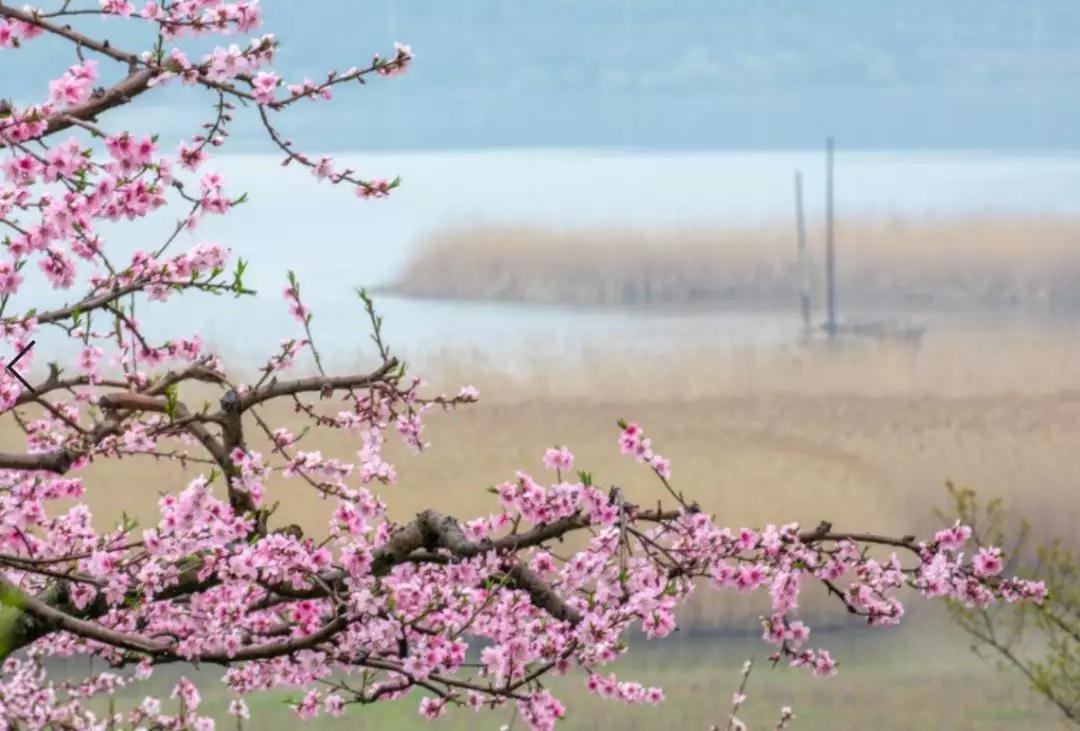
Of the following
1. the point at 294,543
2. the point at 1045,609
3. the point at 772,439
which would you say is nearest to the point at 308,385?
the point at 294,543

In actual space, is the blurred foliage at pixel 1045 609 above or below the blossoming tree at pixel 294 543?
below

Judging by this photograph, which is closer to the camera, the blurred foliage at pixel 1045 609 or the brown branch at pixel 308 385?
the brown branch at pixel 308 385

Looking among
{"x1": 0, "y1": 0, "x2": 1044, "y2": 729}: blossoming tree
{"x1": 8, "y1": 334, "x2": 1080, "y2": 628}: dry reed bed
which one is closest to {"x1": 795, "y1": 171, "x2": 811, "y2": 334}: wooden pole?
{"x1": 8, "y1": 334, "x2": 1080, "y2": 628}: dry reed bed

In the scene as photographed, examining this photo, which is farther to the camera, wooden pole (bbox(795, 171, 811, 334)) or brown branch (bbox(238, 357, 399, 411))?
wooden pole (bbox(795, 171, 811, 334))

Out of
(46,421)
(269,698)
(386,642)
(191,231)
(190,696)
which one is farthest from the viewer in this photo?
(269,698)

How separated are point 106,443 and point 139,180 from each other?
50cm

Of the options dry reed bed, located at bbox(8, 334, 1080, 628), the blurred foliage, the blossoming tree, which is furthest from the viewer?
dry reed bed, located at bbox(8, 334, 1080, 628)

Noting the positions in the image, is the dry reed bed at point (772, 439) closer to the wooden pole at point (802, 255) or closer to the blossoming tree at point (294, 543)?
the wooden pole at point (802, 255)

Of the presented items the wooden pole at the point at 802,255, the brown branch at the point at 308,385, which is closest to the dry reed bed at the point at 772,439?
the wooden pole at the point at 802,255

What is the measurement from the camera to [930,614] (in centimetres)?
750

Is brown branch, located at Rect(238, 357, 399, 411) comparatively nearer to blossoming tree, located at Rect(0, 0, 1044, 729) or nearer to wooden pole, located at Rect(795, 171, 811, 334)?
blossoming tree, located at Rect(0, 0, 1044, 729)

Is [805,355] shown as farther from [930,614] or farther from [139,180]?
[139,180]

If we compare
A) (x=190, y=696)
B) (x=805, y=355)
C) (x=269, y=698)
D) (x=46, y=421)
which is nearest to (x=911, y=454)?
(x=805, y=355)

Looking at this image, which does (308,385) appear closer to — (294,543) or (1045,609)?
(294,543)
